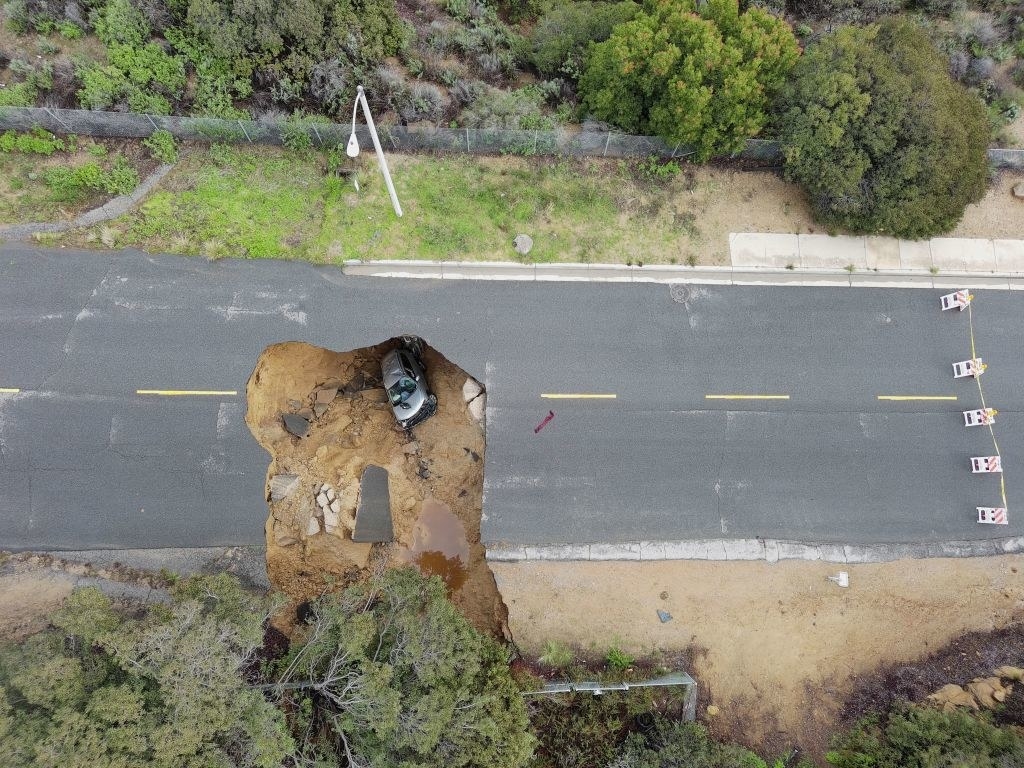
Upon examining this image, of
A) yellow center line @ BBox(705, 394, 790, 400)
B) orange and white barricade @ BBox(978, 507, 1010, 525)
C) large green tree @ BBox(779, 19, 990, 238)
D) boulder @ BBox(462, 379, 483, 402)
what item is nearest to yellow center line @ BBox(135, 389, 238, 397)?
boulder @ BBox(462, 379, 483, 402)

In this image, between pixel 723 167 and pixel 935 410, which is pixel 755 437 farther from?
pixel 723 167

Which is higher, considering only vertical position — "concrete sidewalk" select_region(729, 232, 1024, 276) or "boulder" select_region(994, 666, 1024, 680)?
"concrete sidewalk" select_region(729, 232, 1024, 276)

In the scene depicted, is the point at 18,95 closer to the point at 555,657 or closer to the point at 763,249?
the point at 555,657

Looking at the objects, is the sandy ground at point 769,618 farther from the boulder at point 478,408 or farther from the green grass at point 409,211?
the green grass at point 409,211

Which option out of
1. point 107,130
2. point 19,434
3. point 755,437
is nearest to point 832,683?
point 755,437

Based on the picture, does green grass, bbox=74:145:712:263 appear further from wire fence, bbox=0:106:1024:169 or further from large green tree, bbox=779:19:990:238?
large green tree, bbox=779:19:990:238

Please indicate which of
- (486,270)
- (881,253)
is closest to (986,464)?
(881,253)
